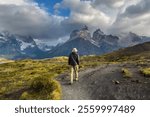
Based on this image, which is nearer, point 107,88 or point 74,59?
point 107,88

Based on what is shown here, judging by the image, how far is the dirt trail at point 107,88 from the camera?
28.2m

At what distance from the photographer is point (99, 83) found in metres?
33.9

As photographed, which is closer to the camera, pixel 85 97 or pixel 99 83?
pixel 85 97

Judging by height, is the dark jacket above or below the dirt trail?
above

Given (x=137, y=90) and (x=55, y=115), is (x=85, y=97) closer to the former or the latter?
(x=137, y=90)

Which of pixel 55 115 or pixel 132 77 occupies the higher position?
pixel 132 77

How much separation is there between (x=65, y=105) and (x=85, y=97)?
579 cm

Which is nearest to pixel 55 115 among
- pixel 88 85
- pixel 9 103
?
pixel 9 103

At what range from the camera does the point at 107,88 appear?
102 ft

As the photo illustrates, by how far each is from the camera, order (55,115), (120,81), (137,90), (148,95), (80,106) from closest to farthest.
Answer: (55,115) < (80,106) < (148,95) < (137,90) < (120,81)

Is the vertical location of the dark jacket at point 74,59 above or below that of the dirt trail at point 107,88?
above

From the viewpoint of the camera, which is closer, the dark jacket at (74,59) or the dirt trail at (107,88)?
the dirt trail at (107,88)

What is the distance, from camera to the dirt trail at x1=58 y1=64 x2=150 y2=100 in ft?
92.7

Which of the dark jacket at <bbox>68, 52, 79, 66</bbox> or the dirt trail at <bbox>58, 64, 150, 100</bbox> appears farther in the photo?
the dark jacket at <bbox>68, 52, 79, 66</bbox>
